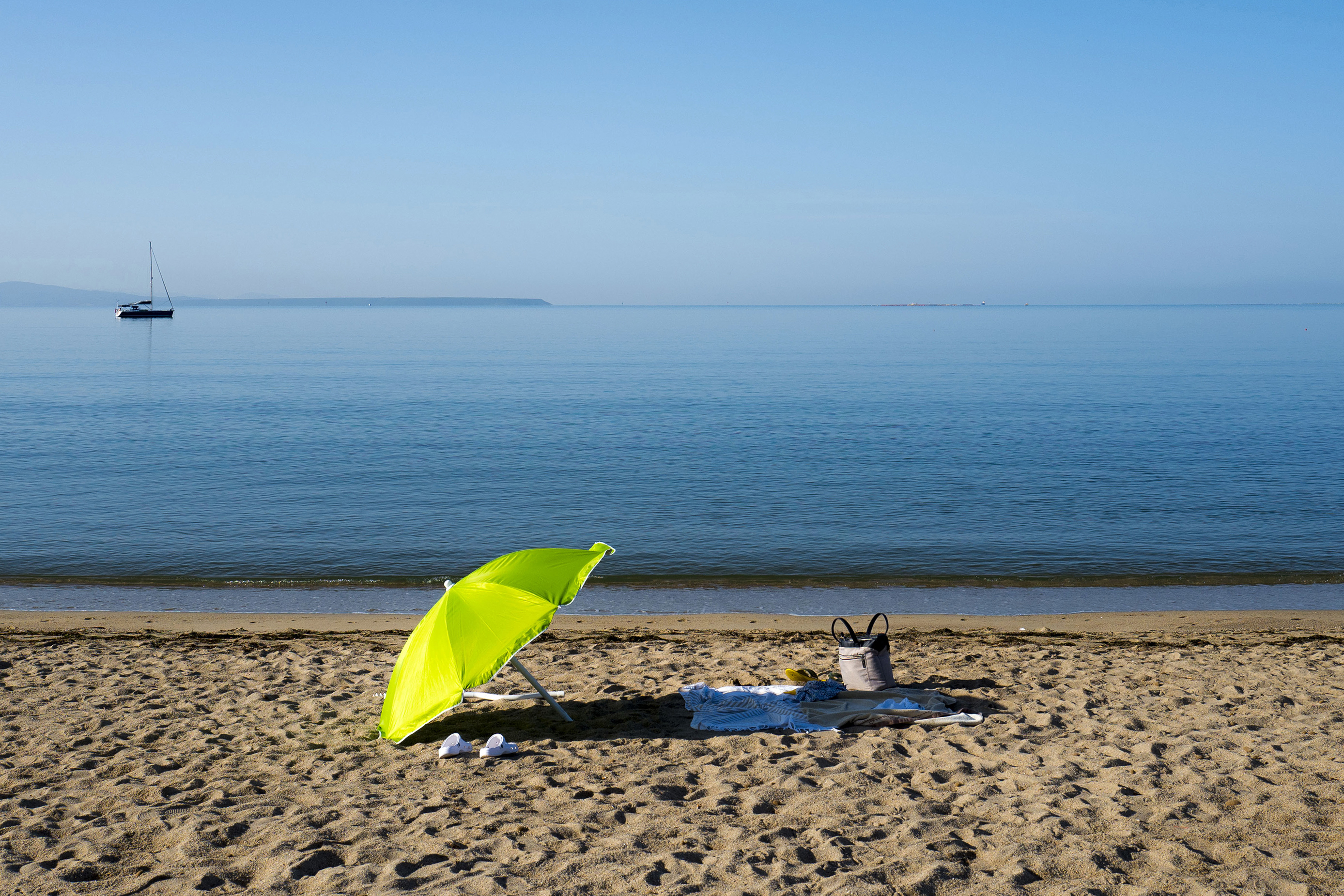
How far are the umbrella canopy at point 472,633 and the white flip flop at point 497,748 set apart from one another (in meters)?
0.55

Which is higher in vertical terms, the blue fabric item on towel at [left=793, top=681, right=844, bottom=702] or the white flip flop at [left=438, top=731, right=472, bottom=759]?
the blue fabric item on towel at [left=793, top=681, right=844, bottom=702]

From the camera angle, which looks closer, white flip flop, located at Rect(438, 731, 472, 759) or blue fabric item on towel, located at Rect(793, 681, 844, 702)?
white flip flop, located at Rect(438, 731, 472, 759)

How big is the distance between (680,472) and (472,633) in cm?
1826

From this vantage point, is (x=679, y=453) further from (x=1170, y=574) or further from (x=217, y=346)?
(x=217, y=346)

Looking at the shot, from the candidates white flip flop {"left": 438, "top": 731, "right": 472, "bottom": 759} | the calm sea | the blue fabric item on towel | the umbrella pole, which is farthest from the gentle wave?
white flip flop {"left": 438, "top": 731, "right": 472, "bottom": 759}

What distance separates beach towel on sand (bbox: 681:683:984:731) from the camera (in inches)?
302

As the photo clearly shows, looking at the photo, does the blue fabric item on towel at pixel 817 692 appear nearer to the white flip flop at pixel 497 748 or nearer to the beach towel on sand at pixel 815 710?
the beach towel on sand at pixel 815 710

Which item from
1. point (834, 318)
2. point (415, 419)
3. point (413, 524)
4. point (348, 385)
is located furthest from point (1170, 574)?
point (834, 318)

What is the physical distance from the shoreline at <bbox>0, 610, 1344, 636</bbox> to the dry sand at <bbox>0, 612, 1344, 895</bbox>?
167 centimetres

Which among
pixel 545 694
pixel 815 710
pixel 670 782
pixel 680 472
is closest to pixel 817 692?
pixel 815 710

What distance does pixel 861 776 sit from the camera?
659 centimetres

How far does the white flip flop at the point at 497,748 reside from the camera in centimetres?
730

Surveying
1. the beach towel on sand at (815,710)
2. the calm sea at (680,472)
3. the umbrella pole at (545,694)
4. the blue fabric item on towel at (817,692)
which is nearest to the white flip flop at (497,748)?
the umbrella pole at (545,694)

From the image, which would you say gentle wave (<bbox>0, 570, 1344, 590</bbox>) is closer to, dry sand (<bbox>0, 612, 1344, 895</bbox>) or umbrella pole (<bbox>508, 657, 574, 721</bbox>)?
dry sand (<bbox>0, 612, 1344, 895</bbox>)
